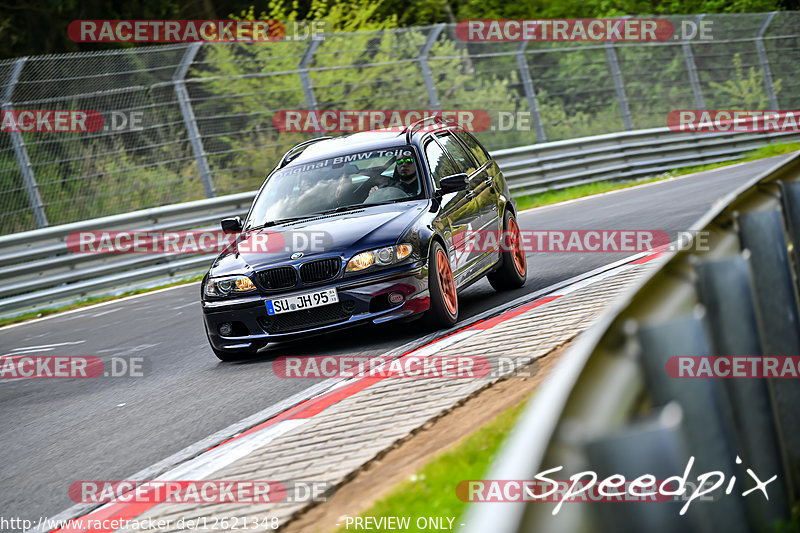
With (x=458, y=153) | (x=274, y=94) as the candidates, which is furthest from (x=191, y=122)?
(x=458, y=153)

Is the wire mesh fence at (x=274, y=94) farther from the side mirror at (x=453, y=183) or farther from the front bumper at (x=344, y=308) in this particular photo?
the side mirror at (x=453, y=183)

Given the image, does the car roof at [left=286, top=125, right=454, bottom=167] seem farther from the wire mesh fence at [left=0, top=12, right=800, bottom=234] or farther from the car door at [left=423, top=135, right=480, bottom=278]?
the wire mesh fence at [left=0, top=12, right=800, bottom=234]

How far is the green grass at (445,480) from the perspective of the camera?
4023 mm

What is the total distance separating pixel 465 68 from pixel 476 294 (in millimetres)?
12429

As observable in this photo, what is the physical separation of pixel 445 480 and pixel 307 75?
15.8 m

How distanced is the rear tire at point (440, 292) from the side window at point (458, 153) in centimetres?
168

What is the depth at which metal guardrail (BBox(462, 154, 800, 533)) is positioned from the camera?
5.61ft

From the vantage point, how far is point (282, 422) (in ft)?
19.9

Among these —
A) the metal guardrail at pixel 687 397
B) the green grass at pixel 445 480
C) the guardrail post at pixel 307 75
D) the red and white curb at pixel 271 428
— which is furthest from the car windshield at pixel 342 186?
the guardrail post at pixel 307 75

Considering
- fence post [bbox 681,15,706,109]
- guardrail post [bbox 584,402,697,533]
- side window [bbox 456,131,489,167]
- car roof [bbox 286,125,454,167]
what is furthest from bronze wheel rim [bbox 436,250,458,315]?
fence post [bbox 681,15,706,109]

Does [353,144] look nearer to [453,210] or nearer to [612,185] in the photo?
[453,210]

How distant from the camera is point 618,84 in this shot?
961 inches

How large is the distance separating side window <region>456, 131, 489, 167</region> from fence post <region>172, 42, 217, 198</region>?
304 inches

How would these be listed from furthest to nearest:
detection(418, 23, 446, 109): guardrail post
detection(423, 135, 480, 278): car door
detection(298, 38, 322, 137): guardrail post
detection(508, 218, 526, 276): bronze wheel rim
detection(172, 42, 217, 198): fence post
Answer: detection(418, 23, 446, 109): guardrail post
detection(298, 38, 322, 137): guardrail post
detection(172, 42, 217, 198): fence post
detection(508, 218, 526, 276): bronze wheel rim
detection(423, 135, 480, 278): car door
